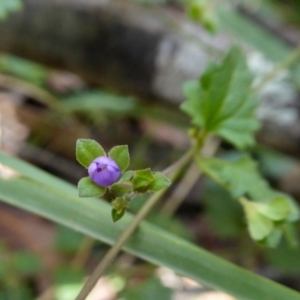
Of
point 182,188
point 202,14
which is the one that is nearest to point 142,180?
point 202,14

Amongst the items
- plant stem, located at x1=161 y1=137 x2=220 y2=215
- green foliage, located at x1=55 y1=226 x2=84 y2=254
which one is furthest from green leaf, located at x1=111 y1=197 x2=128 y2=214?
plant stem, located at x1=161 y1=137 x2=220 y2=215

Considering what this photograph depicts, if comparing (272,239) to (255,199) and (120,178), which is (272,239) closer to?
(255,199)

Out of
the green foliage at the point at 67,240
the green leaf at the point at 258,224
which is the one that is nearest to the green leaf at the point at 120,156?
the green leaf at the point at 258,224

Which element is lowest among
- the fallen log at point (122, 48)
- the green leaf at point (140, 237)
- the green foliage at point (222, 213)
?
the green foliage at point (222, 213)

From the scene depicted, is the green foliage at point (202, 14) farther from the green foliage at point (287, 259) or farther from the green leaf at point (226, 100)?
the green foliage at point (287, 259)

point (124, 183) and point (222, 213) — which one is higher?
point (124, 183)

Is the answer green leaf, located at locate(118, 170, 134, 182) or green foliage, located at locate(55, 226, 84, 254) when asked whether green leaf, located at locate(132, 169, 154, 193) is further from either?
green foliage, located at locate(55, 226, 84, 254)
